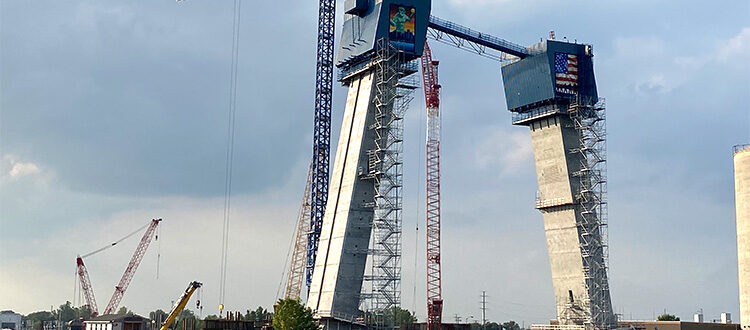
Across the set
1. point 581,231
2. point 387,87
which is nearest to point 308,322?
point 387,87

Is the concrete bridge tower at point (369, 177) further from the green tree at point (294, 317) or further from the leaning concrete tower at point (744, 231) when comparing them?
the leaning concrete tower at point (744, 231)

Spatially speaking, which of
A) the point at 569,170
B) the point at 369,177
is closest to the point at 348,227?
the point at 369,177

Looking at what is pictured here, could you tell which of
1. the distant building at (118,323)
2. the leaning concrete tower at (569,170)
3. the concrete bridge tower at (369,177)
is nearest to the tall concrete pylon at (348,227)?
the concrete bridge tower at (369,177)

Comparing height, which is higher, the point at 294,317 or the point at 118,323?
the point at 294,317

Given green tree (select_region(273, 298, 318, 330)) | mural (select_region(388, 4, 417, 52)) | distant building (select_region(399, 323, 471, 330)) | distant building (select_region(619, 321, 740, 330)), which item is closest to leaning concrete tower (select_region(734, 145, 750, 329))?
distant building (select_region(619, 321, 740, 330))

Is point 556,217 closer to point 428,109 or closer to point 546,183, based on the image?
point 546,183

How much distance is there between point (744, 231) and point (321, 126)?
2621 inches

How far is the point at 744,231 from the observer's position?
134375mm

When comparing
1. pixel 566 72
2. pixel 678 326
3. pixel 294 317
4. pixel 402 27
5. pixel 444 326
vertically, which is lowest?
pixel 678 326

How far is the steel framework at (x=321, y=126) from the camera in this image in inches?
5615

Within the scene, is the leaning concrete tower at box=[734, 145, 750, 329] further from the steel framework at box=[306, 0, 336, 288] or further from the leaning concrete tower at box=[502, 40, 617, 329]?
the steel framework at box=[306, 0, 336, 288]

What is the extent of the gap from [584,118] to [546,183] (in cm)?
1170

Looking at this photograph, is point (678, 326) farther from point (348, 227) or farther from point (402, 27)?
point (402, 27)

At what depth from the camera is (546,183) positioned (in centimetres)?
14288
